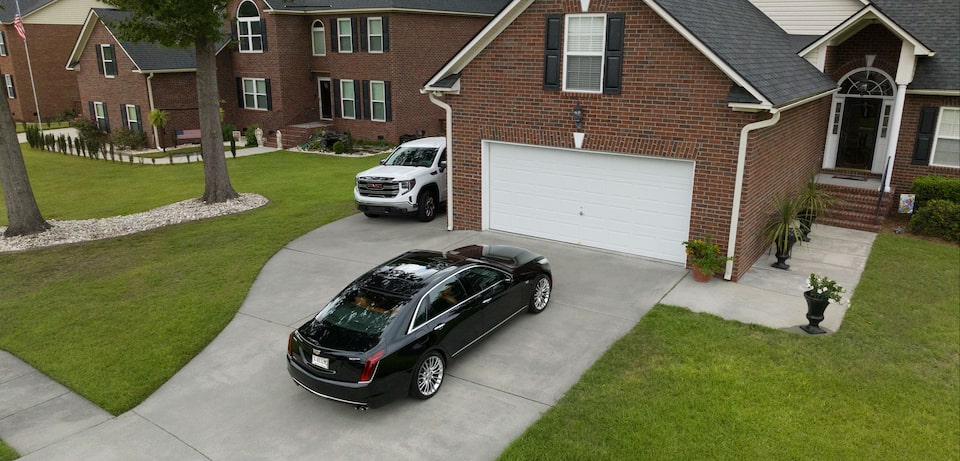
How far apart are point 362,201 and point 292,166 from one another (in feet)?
36.3

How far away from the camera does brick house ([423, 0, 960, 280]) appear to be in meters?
11.7

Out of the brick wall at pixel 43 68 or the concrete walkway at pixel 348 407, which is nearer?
the concrete walkway at pixel 348 407

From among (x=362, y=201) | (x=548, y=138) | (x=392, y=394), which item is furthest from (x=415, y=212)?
(x=392, y=394)

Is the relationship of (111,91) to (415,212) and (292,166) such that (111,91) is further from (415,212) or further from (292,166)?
(415,212)

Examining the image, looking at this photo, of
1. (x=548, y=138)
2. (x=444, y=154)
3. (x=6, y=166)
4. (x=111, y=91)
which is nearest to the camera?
(x=548, y=138)

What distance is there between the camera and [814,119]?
640 inches

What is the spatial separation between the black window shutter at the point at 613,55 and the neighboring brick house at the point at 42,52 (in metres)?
41.4

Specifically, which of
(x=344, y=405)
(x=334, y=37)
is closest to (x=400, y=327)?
(x=344, y=405)

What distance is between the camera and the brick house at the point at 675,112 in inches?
461

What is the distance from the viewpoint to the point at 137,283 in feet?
41.3

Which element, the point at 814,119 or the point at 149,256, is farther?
the point at 814,119

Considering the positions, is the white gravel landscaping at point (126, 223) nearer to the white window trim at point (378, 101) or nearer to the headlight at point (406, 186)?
the headlight at point (406, 186)

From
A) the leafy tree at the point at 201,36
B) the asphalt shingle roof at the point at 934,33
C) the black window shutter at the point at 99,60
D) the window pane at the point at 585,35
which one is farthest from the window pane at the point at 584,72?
the black window shutter at the point at 99,60

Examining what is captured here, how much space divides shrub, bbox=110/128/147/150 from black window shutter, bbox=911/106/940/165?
32.2 m
